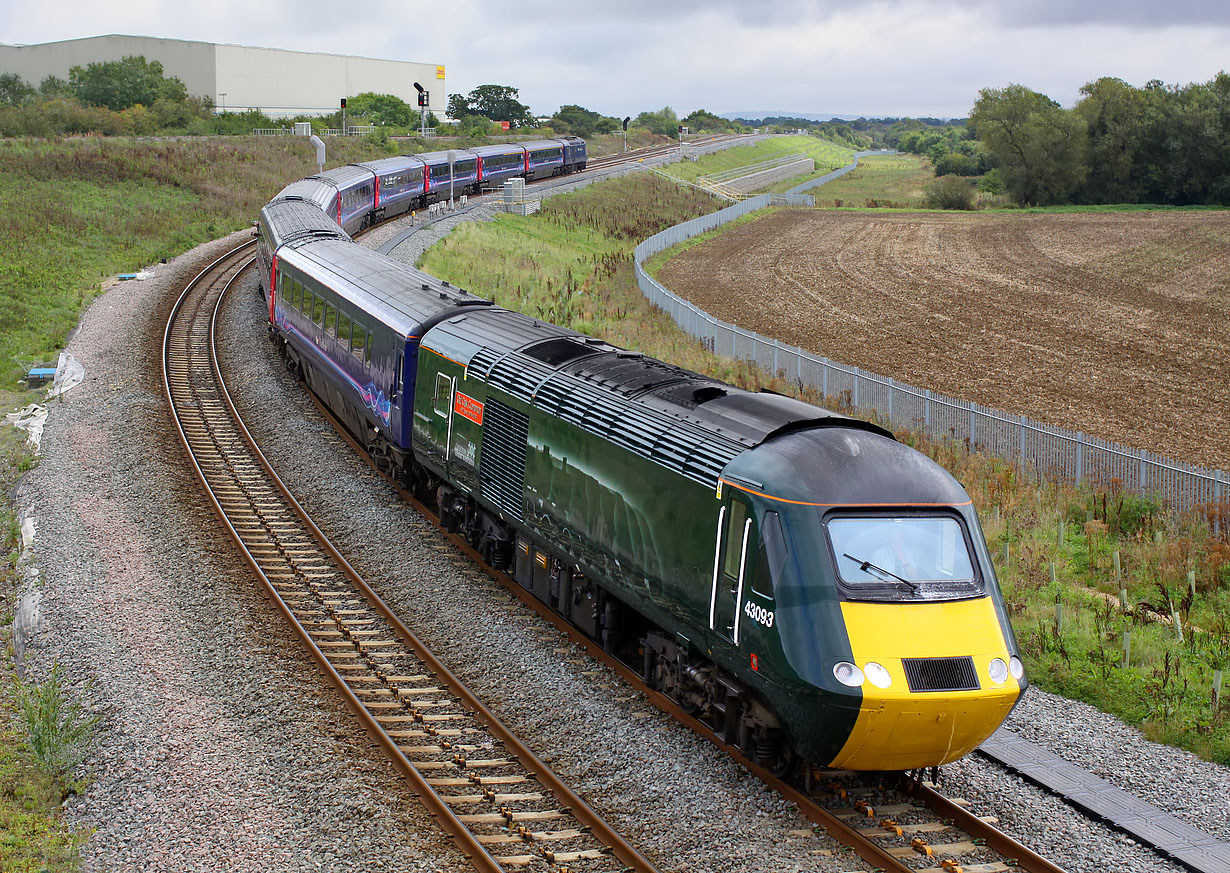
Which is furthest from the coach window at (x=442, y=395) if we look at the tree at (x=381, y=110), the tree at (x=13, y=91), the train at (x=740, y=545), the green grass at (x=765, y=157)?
the tree at (x=381, y=110)

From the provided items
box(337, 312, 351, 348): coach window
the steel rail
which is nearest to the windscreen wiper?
the steel rail

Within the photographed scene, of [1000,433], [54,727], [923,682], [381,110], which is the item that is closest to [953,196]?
[381,110]

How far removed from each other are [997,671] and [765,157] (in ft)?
389

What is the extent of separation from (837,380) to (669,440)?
14.4 m

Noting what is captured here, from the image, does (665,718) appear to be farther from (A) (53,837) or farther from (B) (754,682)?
(A) (53,837)

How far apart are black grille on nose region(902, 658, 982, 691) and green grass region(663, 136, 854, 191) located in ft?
262

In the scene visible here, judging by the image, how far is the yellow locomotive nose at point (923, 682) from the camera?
879 centimetres

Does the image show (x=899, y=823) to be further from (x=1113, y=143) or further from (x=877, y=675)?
(x=1113, y=143)

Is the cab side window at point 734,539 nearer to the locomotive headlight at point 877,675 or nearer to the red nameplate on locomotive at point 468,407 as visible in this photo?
the locomotive headlight at point 877,675

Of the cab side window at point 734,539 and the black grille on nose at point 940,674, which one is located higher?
the cab side window at point 734,539

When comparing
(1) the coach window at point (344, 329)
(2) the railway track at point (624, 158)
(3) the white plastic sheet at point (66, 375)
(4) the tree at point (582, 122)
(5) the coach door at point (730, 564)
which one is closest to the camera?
(5) the coach door at point (730, 564)

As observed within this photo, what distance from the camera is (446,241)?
44.4m

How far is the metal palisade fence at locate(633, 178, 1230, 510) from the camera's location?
17547 millimetres

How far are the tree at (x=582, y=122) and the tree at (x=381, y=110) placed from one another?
70.7 feet
